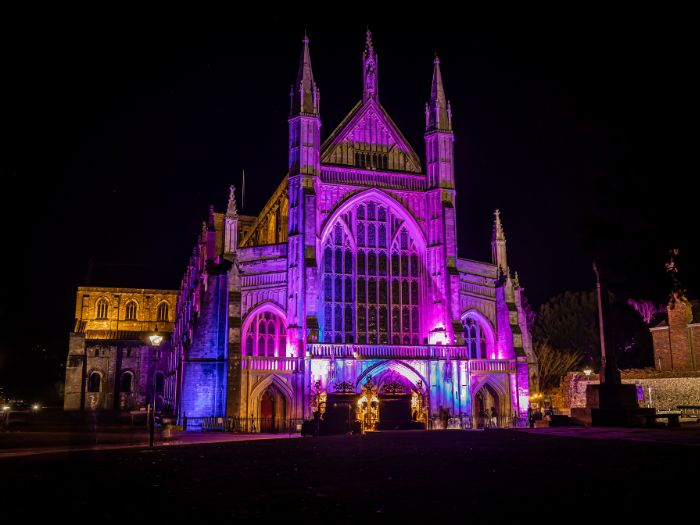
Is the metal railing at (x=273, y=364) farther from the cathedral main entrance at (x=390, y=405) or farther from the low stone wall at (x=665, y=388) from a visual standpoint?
the low stone wall at (x=665, y=388)

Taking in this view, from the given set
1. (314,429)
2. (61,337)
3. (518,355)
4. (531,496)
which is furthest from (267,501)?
(61,337)

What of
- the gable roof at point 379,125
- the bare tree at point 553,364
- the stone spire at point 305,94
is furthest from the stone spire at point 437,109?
the bare tree at point 553,364

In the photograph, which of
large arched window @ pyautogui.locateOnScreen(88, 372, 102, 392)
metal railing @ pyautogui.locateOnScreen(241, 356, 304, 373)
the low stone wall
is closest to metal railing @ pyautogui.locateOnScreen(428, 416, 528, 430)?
the low stone wall

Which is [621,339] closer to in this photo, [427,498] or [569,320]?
[569,320]

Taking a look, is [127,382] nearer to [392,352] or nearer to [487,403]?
[392,352]

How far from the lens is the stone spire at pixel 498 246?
152 ft

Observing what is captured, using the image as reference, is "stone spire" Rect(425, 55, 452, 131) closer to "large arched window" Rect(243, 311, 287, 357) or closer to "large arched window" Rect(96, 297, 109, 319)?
"large arched window" Rect(243, 311, 287, 357)

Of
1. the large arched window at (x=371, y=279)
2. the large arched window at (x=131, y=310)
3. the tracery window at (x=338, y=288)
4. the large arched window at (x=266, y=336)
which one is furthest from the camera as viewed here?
the large arched window at (x=131, y=310)

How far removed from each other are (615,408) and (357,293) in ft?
75.1

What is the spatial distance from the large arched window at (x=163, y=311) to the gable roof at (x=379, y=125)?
3954 centimetres

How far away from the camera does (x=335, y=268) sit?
41.5m

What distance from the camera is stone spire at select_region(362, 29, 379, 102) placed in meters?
45.2

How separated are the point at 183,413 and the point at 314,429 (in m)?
13.4

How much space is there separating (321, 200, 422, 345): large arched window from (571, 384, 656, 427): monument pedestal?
21271 millimetres
